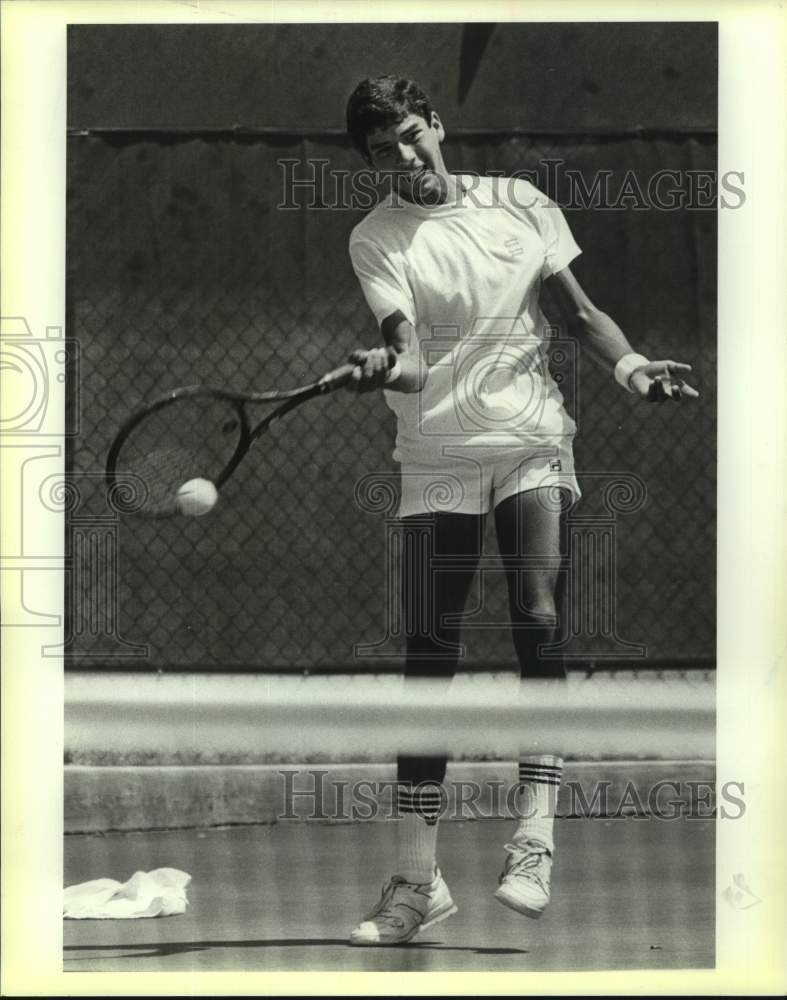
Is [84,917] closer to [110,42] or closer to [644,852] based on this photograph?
[644,852]

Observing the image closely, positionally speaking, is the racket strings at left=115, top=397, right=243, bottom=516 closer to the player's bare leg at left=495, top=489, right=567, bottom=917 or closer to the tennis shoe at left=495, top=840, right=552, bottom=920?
the player's bare leg at left=495, top=489, right=567, bottom=917

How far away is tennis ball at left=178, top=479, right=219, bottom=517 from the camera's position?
7219mm

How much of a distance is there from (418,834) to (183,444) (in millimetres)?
1204

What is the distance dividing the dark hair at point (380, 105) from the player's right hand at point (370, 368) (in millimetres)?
516

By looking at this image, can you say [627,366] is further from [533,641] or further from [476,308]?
[533,641]

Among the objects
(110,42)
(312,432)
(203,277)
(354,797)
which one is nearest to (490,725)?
(354,797)

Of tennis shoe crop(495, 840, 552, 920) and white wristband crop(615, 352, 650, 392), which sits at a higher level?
white wristband crop(615, 352, 650, 392)

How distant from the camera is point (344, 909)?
7082mm

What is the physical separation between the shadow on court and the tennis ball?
2.82 feet

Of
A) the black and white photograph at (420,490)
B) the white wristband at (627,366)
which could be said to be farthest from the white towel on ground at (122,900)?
the white wristband at (627,366)

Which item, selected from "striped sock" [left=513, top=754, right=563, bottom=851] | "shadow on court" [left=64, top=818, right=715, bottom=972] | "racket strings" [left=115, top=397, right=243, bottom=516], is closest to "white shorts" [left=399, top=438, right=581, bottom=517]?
"racket strings" [left=115, top=397, right=243, bottom=516]

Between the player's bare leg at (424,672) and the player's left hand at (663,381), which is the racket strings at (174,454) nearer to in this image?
the player's bare leg at (424,672)

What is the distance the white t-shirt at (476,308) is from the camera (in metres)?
7.09

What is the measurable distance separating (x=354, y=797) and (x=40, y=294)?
1.56m
